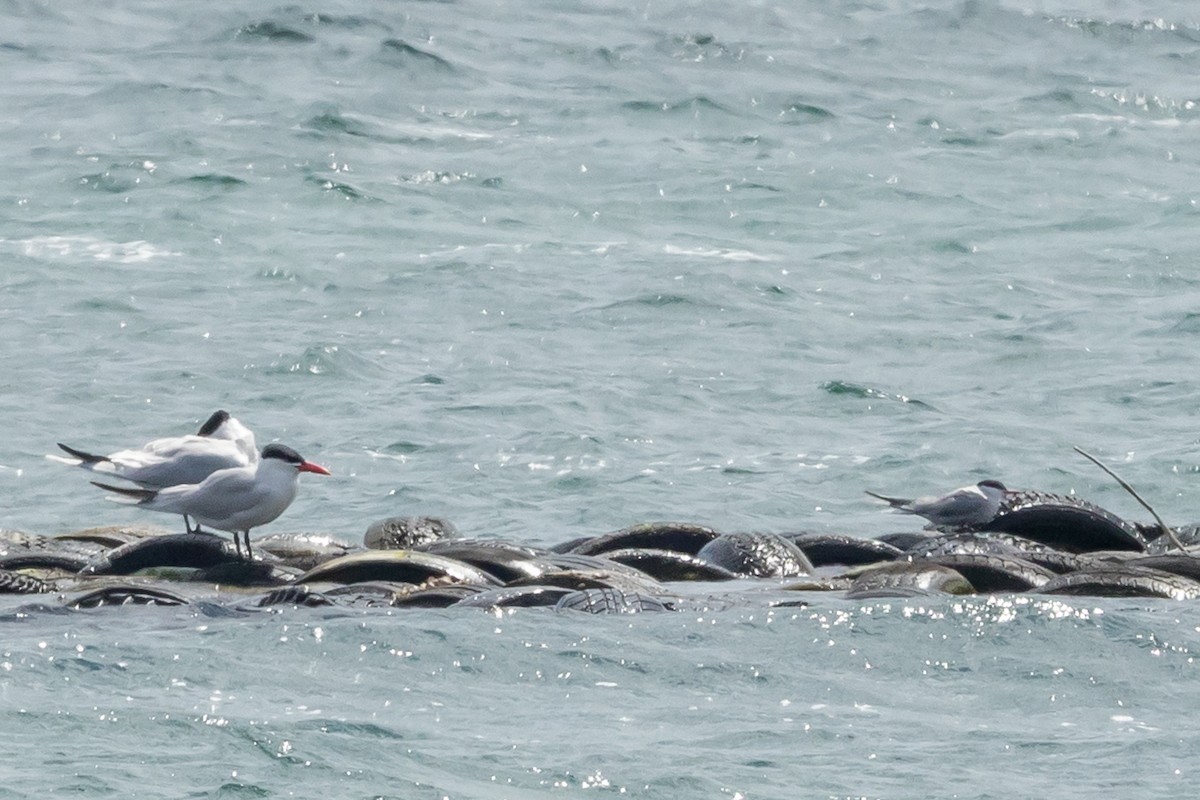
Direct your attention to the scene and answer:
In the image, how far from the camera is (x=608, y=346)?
931 inches

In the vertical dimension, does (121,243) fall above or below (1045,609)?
below

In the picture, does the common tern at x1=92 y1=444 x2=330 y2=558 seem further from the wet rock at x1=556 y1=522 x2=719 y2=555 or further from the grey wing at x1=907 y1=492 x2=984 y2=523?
the grey wing at x1=907 y1=492 x2=984 y2=523

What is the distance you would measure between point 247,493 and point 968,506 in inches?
195

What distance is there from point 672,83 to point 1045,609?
30.6 metres

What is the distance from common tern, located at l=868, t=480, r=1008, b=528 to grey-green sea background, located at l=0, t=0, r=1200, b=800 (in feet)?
8.93

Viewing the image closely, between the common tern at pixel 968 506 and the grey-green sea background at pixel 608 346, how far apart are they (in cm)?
272

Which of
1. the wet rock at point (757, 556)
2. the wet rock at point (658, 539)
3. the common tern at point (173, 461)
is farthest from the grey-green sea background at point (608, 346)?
the wet rock at point (658, 539)

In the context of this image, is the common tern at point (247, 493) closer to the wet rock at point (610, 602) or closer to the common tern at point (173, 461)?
the common tern at point (173, 461)

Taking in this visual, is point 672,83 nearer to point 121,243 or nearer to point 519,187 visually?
point 519,187

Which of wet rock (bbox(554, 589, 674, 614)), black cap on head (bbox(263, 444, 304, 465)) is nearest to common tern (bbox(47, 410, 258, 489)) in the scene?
black cap on head (bbox(263, 444, 304, 465))

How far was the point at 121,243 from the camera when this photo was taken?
93.4 ft

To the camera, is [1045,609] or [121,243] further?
[121,243]

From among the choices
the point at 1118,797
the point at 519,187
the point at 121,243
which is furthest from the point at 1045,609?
the point at 519,187

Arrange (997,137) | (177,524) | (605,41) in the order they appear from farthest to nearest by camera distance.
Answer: (605,41)
(997,137)
(177,524)
